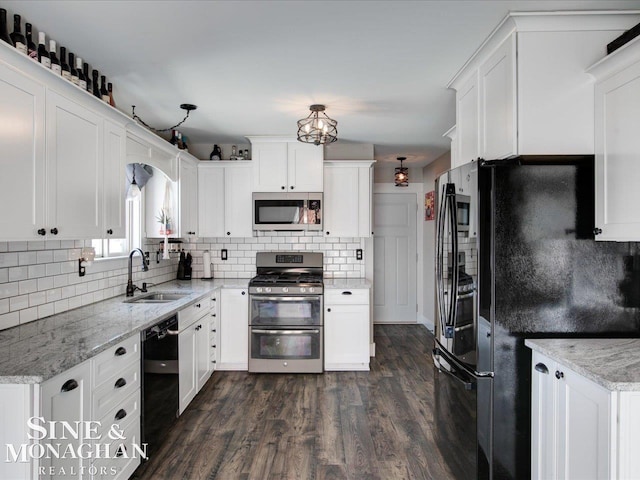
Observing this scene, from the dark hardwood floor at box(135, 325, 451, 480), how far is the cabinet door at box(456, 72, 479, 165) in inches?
77.4

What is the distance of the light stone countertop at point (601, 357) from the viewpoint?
1390 millimetres

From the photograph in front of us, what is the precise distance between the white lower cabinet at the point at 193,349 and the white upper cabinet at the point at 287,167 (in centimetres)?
138

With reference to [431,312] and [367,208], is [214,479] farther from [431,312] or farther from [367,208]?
[431,312]

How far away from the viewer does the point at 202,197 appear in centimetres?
427

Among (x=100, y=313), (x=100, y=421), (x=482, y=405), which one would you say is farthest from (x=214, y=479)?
(x=482, y=405)

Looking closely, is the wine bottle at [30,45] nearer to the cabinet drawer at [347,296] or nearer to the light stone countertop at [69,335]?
the light stone countertop at [69,335]

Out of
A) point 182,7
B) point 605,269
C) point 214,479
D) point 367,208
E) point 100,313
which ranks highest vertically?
point 182,7

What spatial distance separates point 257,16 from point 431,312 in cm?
477

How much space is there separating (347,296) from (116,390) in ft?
7.79

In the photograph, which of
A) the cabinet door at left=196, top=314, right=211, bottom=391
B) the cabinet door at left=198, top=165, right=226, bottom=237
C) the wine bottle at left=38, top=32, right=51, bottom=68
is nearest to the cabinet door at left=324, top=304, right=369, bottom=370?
the cabinet door at left=196, top=314, right=211, bottom=391

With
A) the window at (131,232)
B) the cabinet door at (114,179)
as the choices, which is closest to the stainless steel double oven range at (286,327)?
the window at (131,232)

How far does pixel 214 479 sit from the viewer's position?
2.22m

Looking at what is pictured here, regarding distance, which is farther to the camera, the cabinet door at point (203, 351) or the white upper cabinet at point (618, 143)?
the cabinet door at point (203, 351)

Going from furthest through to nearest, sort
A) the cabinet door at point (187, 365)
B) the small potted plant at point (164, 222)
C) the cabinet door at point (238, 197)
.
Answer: the cabinet door at point (238, 197) < the small potted plant at point (164, 222) < the cabinet door at point (187, 365)
